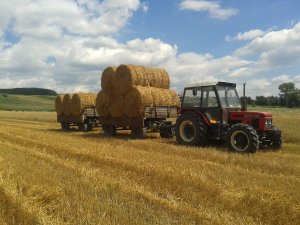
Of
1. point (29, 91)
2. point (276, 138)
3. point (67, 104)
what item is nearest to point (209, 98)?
point (276, 138)

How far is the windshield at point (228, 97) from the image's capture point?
12859 mm

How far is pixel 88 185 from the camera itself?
7.24 m

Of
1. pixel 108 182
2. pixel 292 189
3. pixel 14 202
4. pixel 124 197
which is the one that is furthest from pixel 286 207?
pixel 14 202

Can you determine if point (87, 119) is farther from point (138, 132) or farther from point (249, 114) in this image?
point (249, 114)

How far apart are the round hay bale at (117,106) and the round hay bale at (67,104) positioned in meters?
5.13

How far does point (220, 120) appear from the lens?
1271cm

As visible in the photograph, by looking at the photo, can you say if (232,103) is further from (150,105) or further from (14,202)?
(14,202)

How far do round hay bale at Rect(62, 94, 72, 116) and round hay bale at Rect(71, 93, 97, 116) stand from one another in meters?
0.35

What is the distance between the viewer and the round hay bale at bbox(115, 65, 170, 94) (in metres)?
16.1

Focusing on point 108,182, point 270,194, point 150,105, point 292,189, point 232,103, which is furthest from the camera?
point 150,105

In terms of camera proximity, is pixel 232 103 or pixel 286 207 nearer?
pixel 286 207

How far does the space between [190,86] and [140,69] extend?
3614mm

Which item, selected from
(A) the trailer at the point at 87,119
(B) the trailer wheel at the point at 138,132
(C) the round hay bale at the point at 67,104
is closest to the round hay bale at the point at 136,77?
(B) the trailer wheel at the point at 138,132

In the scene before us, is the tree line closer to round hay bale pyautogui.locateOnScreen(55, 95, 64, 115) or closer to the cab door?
round hay bale pyautogui.locateOnScreen(55, 95, 64, 115)
